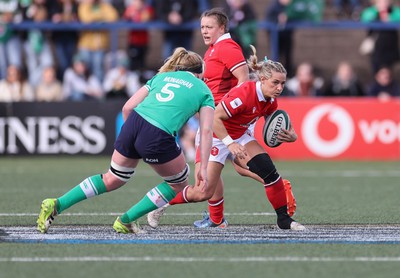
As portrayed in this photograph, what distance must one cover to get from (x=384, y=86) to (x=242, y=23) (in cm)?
292

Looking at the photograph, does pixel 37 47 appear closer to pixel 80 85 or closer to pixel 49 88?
pixel 49 88

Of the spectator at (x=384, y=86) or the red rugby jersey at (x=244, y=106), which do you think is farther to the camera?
the spectator at (x=384, y=86)

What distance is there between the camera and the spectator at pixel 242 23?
57.9 ft

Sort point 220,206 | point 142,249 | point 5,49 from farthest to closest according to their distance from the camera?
point 5,49
point 220,206
point 142,249

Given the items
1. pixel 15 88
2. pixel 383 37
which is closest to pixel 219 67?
pixel 15 88

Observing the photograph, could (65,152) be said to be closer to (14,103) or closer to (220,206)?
(14,103)

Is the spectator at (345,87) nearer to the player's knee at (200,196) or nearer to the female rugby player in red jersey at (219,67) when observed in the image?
the female rugby player in red jersey at (219,67)

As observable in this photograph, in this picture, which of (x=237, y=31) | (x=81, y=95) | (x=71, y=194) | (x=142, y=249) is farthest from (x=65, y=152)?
(x=142, y=249)

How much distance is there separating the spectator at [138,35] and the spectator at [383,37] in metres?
4.19

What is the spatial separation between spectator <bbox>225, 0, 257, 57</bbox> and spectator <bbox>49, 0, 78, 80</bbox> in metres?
3.00

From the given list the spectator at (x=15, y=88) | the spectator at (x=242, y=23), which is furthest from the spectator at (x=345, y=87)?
the spectator at (x=15, y=88)

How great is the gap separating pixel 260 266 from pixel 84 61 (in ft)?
40.0

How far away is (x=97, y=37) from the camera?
18609 millimetres

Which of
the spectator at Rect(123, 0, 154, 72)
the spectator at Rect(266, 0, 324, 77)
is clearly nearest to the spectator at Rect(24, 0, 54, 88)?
the spectator at Rect(123, 0, 154, 72)
